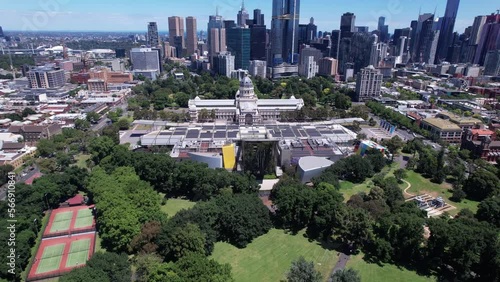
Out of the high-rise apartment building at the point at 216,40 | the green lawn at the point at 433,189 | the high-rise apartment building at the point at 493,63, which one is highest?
the high-rise apartment building at the point at 216,40

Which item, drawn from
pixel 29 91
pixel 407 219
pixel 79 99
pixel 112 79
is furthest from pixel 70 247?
pixel 112 79

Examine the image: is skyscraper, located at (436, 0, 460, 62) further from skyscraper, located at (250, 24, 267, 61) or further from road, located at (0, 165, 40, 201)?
road, located at (0, 165, 40, 201)

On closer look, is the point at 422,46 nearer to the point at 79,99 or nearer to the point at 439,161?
the point at 439,161

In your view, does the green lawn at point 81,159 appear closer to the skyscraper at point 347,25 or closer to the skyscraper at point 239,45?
the skyscraper at point 239,45

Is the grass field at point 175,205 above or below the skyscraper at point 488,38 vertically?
below

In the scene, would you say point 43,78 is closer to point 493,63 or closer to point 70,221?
point 70,221

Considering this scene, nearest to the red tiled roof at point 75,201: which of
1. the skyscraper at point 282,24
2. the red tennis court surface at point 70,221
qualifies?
the red tennis court surface at point 70,221

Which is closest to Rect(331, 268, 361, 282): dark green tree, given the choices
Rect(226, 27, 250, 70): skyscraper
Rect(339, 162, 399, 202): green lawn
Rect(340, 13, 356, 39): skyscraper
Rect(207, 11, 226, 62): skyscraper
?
Rect(339, 162, 399, 202): green lawn
